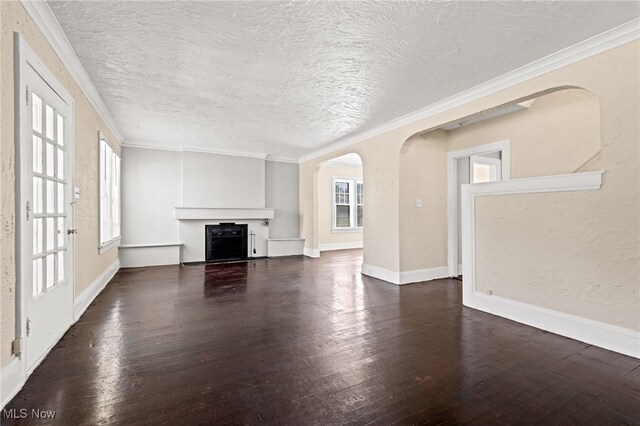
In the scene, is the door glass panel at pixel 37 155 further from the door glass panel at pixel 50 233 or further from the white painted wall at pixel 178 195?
the white painted wall at pixel 178 195

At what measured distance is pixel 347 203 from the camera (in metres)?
9.31

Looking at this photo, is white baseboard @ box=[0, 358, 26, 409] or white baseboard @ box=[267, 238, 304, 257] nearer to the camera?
white baseboard @ box=[0, 358, 26, 409]

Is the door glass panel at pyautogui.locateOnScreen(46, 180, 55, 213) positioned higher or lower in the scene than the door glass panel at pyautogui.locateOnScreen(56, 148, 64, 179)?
lower

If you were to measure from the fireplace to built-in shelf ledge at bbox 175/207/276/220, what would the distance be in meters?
0.27

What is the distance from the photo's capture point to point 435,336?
264cm

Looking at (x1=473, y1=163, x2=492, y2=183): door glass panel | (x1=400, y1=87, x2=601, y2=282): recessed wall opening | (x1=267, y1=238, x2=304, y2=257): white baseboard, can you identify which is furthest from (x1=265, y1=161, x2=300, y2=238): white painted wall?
(x1=473, y1=163, x2=492, y2=183): door glass panel

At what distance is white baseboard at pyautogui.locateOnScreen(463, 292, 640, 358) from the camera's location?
2.30m

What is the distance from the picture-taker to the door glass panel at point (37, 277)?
2.09 meters

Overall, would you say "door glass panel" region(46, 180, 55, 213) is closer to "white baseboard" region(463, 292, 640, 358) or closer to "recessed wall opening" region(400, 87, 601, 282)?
"recessed wall opening" region(400, 87, 601, 282)

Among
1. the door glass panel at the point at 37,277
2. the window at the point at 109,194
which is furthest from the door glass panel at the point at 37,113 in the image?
the window at the point at 109,194

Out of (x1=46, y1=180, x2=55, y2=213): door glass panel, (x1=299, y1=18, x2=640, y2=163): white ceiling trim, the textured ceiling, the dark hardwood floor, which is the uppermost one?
the textured ceiling

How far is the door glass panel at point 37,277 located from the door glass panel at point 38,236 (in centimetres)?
9

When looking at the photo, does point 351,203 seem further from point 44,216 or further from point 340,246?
point 44,216

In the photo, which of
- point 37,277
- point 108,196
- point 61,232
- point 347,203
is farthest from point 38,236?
point 347,203
